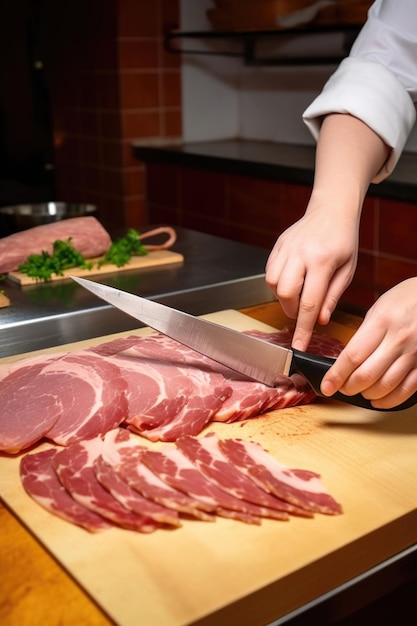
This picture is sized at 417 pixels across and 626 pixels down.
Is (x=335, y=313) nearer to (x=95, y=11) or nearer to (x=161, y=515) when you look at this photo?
(x=161, y=515)

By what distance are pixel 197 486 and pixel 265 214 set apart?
2.10 m

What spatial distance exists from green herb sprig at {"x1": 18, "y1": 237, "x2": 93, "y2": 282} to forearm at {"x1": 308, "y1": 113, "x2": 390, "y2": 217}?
656mm

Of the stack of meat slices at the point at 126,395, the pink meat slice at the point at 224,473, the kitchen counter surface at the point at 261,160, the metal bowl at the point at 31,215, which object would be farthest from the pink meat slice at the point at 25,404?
the kitchen counter surface at the point at 261,160

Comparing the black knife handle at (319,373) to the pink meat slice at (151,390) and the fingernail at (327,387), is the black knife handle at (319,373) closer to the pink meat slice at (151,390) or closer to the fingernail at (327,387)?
the fingernail at (327,387)

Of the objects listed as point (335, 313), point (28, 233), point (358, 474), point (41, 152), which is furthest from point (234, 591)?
point (41, 152)

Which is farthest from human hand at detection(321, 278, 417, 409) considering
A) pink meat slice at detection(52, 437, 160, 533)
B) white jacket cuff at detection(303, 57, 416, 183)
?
white jacket cuff at detection(303, 57, 416, 183)

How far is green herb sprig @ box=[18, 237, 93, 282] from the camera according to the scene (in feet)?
5.61

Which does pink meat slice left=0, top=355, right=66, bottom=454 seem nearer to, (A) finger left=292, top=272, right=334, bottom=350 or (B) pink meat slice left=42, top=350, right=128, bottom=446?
(B) pink meat slice left=42, top=350, right=128, bottom=446

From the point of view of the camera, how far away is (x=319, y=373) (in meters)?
1.11

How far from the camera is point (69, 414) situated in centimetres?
109

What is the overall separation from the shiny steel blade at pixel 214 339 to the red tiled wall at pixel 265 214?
0.85 meters

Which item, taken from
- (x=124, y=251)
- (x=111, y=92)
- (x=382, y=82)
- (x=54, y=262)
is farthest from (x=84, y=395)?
(x=111, y=92)

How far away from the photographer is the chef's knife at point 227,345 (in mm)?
1132

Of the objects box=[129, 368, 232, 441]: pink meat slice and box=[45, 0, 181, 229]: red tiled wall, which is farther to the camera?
box=[45, 0, 181, 229]: red tiled wall
